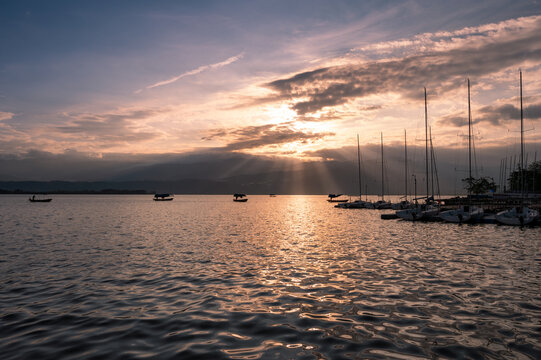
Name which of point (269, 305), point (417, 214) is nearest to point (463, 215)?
point (417, 214)

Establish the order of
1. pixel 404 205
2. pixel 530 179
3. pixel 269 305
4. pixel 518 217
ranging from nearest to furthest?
pixel 269 305
pixel 518 217
pixel 404 205
pixel 530 179

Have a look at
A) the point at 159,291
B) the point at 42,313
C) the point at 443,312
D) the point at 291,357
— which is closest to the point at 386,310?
the point at 443,312

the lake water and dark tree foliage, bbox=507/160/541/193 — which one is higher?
dark tree foliage, bbox=507/160/541/193

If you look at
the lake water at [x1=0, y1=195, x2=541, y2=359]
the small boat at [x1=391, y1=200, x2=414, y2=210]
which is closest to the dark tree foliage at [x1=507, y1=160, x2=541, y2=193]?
the small boat at [x1=391, y1=200, x2=414, y2=210]

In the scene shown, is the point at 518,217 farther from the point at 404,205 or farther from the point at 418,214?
the point at 404,205

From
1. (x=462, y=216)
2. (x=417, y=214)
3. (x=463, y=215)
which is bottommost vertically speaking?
(x=417, y=214)

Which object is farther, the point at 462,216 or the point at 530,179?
the point at 530,179

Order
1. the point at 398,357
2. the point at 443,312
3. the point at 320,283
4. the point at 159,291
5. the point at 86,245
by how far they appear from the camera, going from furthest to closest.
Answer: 1. the point at 86,245
2. the point at 320,283
3. the point at 159,291
4. the point at 443,312
5. the point at 398,357

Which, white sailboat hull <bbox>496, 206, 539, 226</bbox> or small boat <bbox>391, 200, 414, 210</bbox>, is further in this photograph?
small boat <bbox>391, 200, 414, 210</bbox>

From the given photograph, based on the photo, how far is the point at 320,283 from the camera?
16.1 m

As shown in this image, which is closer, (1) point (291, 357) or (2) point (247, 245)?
(1) point (291, 357)

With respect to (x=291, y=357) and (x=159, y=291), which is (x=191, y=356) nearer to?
(x=291, y=357)

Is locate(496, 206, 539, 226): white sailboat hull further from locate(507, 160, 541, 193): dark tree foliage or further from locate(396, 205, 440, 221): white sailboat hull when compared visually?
locate(507, 160, 541, 193): dark tree foliage

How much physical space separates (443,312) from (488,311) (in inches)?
65.4
